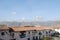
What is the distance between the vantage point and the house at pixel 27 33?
45.6m

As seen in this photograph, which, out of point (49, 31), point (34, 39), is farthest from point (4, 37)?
point (49, 31)

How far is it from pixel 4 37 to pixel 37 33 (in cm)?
1195

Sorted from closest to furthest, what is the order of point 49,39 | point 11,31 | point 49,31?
point 49,39, point 11,31, point 49,31

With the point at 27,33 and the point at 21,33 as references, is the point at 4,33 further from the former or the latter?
the point at 27,33

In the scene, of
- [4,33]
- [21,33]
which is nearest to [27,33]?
[21,33]

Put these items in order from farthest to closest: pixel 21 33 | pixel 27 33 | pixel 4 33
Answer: pixel 27 33
pixel 21 33
pixel 4 33

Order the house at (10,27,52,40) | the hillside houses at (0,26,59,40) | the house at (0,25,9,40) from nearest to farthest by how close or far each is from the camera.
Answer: the house at (0,25,9,40) < the hillside houses at (0,26,59,40) < the house at (10,27,52,40)

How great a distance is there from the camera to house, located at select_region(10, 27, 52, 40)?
149 feet

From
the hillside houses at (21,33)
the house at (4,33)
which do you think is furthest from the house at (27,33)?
the house at (4,33)

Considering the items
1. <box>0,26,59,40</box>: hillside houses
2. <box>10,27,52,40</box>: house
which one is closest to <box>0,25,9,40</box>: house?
<box>0,26,59,40</box>: hillside houses

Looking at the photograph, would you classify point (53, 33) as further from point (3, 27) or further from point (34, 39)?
point (3, 27)

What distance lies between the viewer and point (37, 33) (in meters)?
50.8

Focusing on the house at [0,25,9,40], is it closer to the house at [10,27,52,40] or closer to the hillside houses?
the hillside houses

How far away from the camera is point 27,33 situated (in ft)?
158
